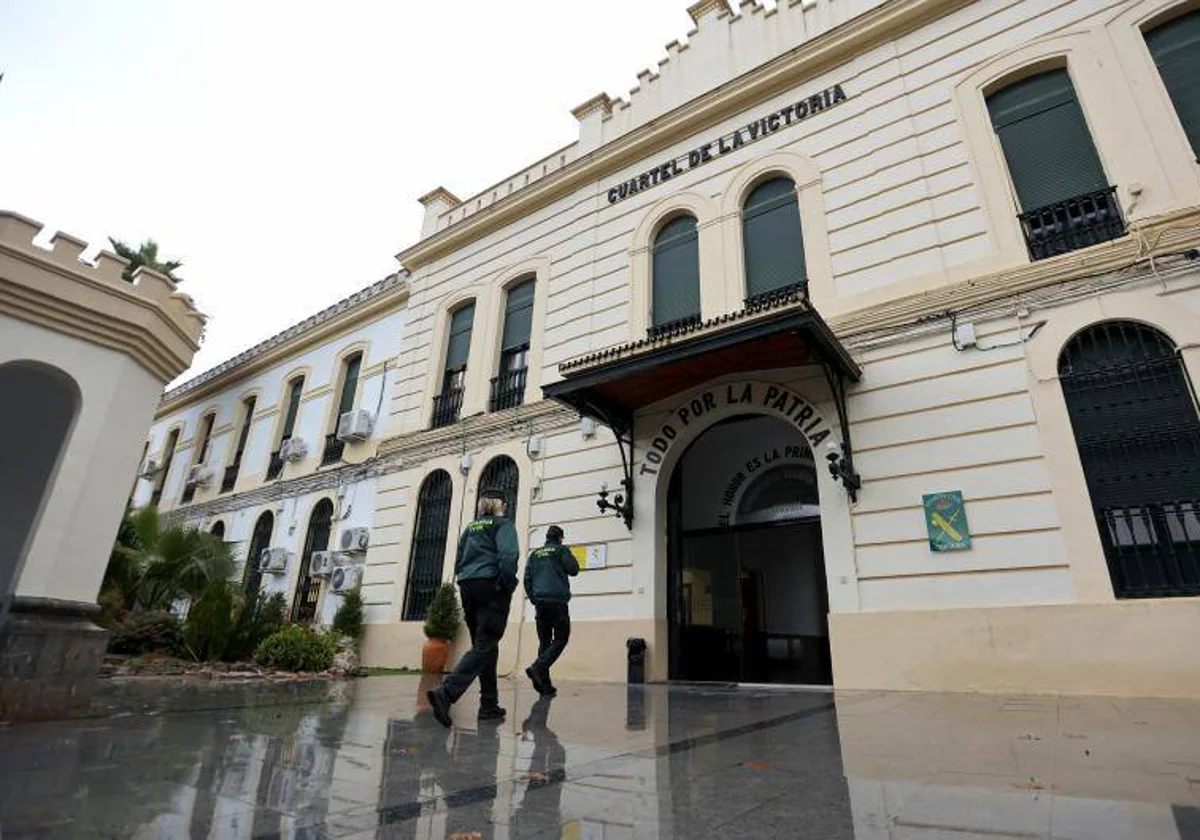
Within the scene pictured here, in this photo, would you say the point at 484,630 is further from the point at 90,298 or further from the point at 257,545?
the point at 257,545

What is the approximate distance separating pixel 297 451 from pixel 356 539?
4.57m

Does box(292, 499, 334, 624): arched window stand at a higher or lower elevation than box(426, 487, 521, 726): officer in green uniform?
higher

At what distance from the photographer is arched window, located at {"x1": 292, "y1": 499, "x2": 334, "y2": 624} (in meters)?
14.5

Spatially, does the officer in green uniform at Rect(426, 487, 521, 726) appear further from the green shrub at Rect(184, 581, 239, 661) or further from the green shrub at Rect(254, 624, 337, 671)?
the green shrub at Rect(184, 581, 239, 661)

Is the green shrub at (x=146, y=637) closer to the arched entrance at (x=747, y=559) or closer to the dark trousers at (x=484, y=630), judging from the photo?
the dark trousers at (x=484, y=630)

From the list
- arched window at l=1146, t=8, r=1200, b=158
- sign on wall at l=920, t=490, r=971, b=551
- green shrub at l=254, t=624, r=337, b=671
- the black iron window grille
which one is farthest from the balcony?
arched window at l=1146, t=8, r=1200, b=158

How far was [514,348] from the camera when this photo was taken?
13.1m

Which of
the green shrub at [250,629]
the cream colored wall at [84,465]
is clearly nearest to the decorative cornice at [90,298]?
the cream colored wall at [84,465]

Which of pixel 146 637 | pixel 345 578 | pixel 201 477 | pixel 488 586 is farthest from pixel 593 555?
pixel 201 477

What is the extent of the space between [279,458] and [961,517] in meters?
16.6

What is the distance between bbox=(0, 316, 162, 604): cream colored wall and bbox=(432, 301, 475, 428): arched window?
785 centimetres

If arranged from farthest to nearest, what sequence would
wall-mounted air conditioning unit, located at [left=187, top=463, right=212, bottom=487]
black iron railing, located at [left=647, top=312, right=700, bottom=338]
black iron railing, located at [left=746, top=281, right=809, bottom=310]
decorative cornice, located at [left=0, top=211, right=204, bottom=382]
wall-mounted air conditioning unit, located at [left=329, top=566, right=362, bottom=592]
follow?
wall-mounted air conditioning unit, located at [left=187, top=463, right=212, bottom=487]
wall-mounted air conditioning unit, located at [left=329, top=566, right=362, bottom=592]
black iron railing, located at [left=647, top=312, right=700, bottom=338]
black iron railing, located at [left=746, top=281, right=809, bottom=310]
decorative cornice, located at [left=0, top=211, right=204, bottom=382]

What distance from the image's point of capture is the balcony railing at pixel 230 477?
19.1 metres

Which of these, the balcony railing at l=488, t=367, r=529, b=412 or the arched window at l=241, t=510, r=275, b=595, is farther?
the arched window at l=241, t=510, r=275, b=595
